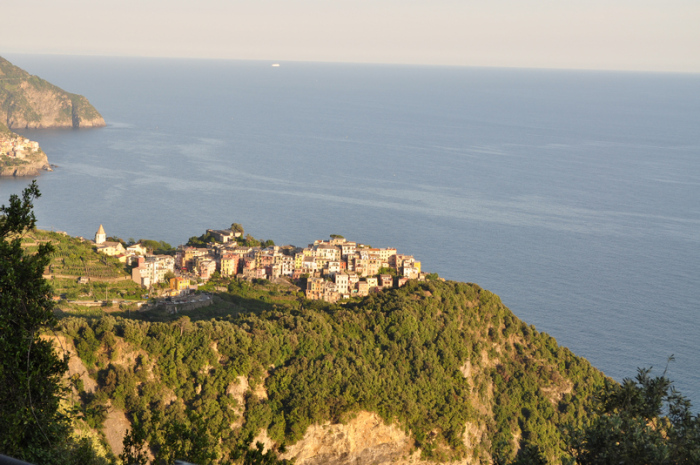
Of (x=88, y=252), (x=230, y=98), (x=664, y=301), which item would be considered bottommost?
(x=664, y=301)

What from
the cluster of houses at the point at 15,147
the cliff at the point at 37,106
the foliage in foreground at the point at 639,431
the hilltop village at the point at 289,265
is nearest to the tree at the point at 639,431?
the foliage in foreground at the point at 639,431

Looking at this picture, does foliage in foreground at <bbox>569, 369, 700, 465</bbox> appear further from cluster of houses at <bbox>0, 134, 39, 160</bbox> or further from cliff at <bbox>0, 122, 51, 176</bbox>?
cluster of houses at <bbox>0, 134, 39, 160</bbox>

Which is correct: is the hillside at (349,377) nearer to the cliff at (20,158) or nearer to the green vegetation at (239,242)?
the green vegetation at (239,242)

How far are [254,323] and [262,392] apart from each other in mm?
3721

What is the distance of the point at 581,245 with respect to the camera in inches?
2623

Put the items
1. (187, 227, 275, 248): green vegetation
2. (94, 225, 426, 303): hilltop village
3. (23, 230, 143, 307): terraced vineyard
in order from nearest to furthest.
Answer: (23, 230, 143, 307): terraced vineyard
(94, 225, 426, 303): hilltop village
(187, 227, 275, 248): green vegetation

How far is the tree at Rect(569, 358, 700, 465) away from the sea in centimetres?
2939

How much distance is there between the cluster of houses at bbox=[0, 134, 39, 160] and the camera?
88.7 metres

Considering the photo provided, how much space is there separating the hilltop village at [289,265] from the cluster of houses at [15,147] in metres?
47.2

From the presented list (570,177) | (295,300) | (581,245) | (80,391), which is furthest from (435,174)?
(80,391)

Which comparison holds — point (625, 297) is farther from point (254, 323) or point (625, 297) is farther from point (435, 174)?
point (435, 174)

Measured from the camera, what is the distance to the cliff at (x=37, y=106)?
120 meters

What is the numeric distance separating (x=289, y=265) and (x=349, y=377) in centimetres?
1614

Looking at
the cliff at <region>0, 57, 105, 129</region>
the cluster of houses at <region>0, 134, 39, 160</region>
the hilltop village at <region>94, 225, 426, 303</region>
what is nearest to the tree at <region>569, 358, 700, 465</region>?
the hilltop village at <region>94, 225, 426, 303</region>
